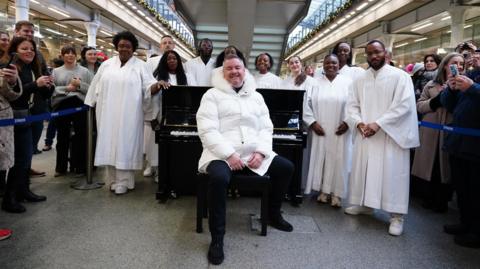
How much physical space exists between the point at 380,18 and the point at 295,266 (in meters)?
12.2

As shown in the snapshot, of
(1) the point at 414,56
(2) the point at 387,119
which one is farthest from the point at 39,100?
(1) the point at 414,56

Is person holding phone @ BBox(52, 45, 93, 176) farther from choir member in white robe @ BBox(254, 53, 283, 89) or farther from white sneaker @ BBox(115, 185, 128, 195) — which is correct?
choir member in white robe @ BBox(254, 53, 283, 89)

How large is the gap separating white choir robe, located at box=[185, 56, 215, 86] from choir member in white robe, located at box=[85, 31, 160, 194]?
776mm

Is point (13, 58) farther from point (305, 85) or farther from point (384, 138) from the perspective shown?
point (384, 138)

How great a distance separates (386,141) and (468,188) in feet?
2.52

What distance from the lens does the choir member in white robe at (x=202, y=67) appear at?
181 inches

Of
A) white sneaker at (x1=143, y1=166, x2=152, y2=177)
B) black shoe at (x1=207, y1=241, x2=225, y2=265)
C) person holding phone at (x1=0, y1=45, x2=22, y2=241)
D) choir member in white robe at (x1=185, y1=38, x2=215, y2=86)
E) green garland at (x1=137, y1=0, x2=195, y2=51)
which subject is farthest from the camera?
green garland at (x1=137, y1=0, x2=195, y2=51)

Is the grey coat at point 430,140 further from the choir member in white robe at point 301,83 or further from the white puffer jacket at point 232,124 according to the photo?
the white puffer jacket at point 232,124

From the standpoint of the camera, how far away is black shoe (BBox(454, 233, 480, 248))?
9.46 feet

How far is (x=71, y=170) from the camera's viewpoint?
4887 mm

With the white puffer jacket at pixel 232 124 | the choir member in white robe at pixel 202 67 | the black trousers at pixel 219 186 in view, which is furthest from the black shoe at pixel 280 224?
the choir member in white robe at pixel 202 67

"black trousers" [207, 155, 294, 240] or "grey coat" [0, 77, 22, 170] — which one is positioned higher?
"grey coat" [0, 77, 22, 170]

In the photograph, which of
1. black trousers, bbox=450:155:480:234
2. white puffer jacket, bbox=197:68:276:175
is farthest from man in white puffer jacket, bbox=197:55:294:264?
black trousers, bbox=450:155:480:234

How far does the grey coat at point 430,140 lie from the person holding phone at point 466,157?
0.57 meters
